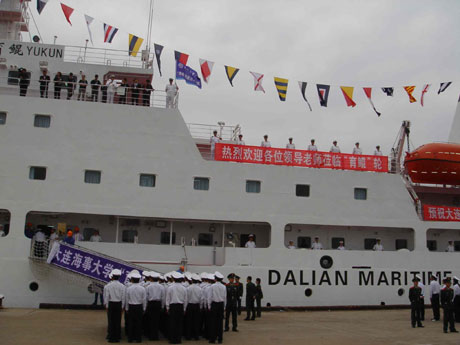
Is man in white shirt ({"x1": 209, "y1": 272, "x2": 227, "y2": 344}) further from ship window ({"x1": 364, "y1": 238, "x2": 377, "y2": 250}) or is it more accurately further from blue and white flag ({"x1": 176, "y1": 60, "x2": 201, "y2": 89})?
blue and white flag ({"x1": 176, "y1": 60, "x2": 201, "y2": 89})

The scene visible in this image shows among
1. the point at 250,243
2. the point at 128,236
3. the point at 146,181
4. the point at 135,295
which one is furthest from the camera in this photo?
the point at 128,236

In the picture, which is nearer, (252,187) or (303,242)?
(252,187)

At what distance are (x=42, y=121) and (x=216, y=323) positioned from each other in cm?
866

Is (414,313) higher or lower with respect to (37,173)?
lower

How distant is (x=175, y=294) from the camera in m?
9.57

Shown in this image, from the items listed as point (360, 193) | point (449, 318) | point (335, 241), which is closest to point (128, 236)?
point (335, 241)

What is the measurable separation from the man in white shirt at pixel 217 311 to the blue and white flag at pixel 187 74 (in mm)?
8917

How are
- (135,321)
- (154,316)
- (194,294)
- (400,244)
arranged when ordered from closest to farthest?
(135,321)
(154,316)
(194,294)
(400,244)

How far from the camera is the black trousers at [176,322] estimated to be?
30.6 feet

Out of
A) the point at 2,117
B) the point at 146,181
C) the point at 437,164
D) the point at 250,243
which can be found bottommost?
the point at 250,243

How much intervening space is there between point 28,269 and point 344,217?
957cm

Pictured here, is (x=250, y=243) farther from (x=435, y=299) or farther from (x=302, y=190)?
(x=435, y=299)

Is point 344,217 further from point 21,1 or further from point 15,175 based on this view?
point 21,1

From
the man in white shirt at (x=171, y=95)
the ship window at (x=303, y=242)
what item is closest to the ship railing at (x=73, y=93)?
the man in white shirt at (x=171, y=95)
